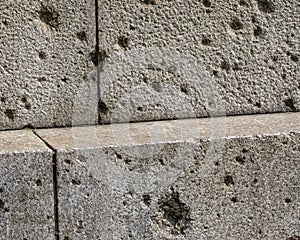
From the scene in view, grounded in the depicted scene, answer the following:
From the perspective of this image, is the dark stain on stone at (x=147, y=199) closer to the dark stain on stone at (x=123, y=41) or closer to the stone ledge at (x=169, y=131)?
the stone ledge at (x=169, y=131)

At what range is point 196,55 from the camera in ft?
9.96

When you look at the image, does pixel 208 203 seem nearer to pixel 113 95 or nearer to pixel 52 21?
pixel 113 95

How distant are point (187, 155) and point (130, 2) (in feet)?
2.58

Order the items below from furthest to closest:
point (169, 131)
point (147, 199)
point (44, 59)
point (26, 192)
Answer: point (44, 59)
point (169, 131)
point (147, 199)
point (26, 192)

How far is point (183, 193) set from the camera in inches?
108

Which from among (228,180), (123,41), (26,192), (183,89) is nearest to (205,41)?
(183,89)

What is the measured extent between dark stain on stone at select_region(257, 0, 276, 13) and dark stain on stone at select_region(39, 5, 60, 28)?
3.17ft

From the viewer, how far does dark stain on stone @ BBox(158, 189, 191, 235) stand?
274cm

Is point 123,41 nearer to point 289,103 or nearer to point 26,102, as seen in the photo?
point 26,102

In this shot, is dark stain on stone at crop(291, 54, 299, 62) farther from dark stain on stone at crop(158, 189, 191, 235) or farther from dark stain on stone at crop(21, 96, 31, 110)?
dark stain on stone at crop(21, 96, 31, 110)

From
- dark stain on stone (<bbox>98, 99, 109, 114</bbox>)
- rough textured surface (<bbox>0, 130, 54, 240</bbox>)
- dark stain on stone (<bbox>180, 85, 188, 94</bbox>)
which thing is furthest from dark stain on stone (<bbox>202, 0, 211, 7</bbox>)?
rough textured surface (<bbox>0, 130, 54, 240</bbox>)

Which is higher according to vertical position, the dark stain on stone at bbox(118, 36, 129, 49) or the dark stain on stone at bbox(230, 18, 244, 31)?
the dark stain on stone at bbox(230, 18, 244, 31)

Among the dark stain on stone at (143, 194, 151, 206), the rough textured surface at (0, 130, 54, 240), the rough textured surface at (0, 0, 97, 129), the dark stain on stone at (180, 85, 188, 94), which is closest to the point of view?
the rough textured surface at (0, 130, 54, 240)

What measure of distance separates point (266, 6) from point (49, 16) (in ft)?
3.39
